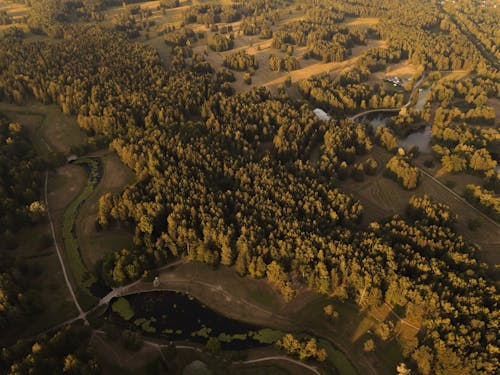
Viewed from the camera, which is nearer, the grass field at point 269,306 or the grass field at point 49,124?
the grass field at point 269,306

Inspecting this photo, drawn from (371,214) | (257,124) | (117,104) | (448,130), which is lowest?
(371,214)

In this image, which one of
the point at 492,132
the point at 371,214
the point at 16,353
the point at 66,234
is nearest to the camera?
the point at 16,353

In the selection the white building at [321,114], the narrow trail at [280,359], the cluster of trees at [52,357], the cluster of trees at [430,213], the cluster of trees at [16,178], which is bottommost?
the narrow trail at [280,359]

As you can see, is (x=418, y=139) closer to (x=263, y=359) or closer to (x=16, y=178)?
(x=263, y=359)

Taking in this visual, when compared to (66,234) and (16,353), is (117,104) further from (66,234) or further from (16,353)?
(16,353)

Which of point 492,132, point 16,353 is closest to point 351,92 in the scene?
point 492,132

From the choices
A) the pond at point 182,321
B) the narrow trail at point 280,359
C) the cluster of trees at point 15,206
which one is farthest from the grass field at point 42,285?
the narrow trail at point 280,359

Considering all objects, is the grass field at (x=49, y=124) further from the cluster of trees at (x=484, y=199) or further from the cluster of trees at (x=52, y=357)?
the cluster of trees at (x=484, y=199)
